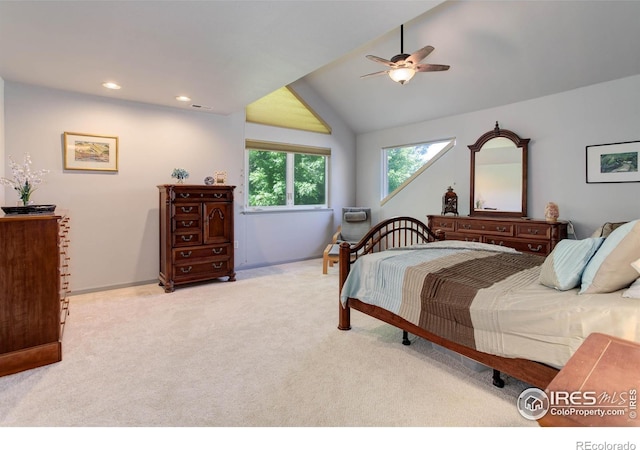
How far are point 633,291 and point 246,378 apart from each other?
2.15 m

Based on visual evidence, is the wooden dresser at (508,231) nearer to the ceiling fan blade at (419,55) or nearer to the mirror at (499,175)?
the mirror at (499,175)

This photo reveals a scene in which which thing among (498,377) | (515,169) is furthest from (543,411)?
(515,169)

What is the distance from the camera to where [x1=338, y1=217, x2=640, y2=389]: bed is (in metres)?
1.61

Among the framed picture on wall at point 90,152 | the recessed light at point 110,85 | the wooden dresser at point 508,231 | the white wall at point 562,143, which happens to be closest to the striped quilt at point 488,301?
the wooden dresser at point 508,231

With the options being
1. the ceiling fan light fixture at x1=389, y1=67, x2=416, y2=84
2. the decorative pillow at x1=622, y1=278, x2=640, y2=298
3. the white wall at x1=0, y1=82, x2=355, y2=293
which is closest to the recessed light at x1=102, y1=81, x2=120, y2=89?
the white wall at x1=0, y1=82, x2=355, y2=293

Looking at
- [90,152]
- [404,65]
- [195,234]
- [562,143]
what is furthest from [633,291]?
[90,152]

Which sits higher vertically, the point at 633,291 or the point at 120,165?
the point at 120,165

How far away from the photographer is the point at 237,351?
8.59 ft

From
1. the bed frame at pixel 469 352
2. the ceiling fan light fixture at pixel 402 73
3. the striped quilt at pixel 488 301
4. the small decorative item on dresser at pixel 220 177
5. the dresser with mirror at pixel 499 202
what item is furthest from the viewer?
the small decorative item on dresser at pixel 220 177

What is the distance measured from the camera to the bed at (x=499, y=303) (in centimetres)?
161

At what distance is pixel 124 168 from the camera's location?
4.41 meters

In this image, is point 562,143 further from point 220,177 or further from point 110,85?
point 110,85

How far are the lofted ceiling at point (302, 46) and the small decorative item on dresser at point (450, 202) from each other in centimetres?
123

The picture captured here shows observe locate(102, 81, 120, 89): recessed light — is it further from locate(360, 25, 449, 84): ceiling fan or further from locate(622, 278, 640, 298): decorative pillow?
locate(622, 278, 640, 298): decorative pillow
